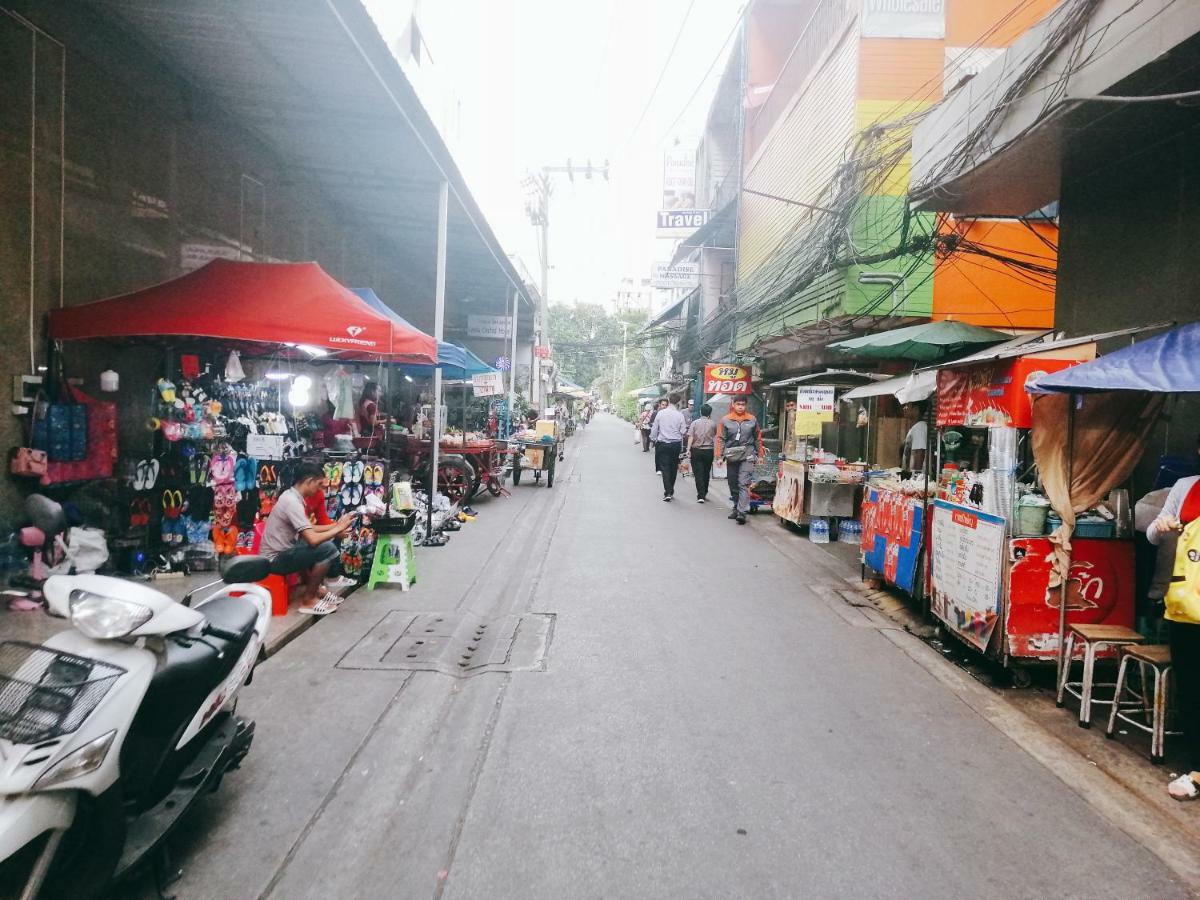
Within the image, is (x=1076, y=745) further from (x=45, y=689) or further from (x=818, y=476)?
(x=818, y=476)

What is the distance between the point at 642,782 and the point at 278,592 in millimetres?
3620

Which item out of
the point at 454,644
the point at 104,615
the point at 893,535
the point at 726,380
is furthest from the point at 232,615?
the point at 726,380

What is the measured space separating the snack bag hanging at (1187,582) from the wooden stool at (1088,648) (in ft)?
1.98

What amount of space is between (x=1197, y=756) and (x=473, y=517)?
28.7 ft

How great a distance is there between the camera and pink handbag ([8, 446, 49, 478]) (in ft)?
18.2

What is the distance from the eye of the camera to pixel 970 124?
6.59m

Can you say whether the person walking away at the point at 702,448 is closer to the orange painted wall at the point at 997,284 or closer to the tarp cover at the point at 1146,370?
the orange painted wall at the point at 997,284

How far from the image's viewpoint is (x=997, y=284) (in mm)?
12117

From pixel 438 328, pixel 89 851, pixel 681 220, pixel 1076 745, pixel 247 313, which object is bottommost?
pixel 1076 745

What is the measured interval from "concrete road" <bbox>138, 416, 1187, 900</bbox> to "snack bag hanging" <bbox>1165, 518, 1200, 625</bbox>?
109 centimetres

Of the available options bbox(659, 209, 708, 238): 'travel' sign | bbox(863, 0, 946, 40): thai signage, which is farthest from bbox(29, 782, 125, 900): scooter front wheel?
bbox(659, 209, 708, 238): 'travel' sign

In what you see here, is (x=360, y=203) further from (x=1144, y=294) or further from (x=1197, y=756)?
(x=1197, y=756)

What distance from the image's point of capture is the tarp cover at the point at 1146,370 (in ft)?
12.5

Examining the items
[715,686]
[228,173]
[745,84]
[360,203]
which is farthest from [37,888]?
[745,84]
